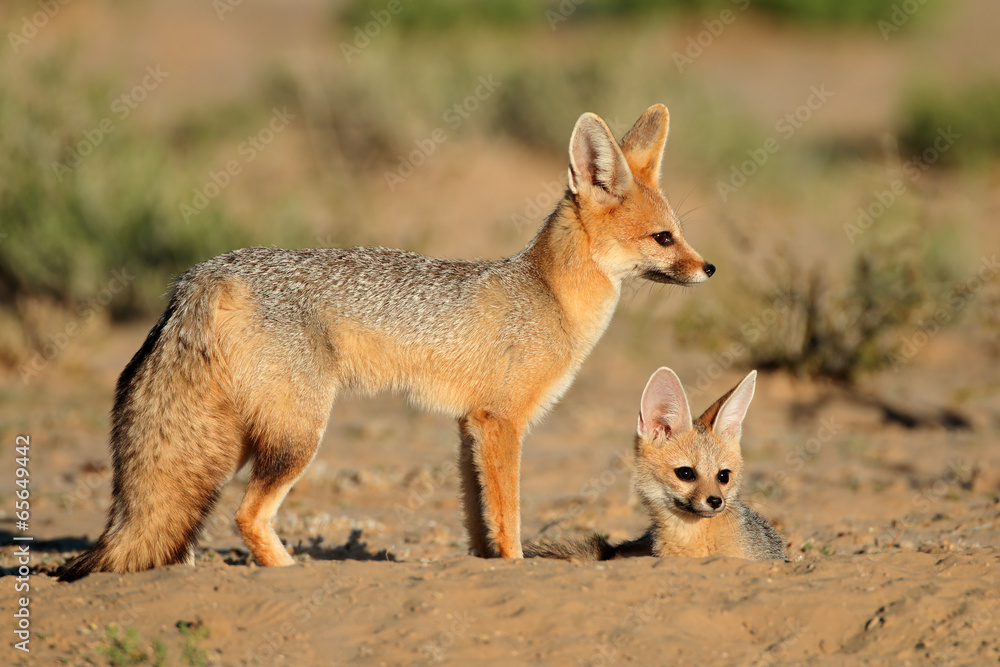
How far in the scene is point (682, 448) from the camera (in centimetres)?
495

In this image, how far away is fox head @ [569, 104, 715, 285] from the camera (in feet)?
16.6

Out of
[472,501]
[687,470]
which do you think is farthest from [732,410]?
[472,501]

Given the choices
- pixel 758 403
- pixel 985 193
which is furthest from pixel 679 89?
pixel 758 403

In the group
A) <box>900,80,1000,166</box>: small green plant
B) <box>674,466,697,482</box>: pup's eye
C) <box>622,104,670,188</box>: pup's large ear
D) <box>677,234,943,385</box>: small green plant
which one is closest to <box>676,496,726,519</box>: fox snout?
<box>674,466,697,482</box>: pup's eye

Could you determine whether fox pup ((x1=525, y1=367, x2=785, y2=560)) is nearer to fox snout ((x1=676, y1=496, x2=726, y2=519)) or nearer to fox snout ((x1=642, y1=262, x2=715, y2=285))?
fox snout ((x1=676, y1=496, x2=726, y2=519))

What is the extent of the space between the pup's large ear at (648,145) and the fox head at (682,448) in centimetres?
115

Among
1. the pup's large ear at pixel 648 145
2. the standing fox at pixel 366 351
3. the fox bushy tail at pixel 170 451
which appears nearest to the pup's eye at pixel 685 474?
the standing fox at pixel 366 351

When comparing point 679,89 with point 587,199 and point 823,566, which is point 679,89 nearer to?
point 587,199

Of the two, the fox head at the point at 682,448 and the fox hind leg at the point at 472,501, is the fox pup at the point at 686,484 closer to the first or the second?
the fox head at the point at 682,448

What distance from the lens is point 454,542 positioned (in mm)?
6168

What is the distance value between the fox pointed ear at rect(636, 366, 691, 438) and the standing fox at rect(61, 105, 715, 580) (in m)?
0.41

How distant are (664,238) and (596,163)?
1.72 feet

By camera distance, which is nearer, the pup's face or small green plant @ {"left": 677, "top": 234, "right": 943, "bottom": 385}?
the pup's face

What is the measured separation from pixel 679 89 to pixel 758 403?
29.1 feet
